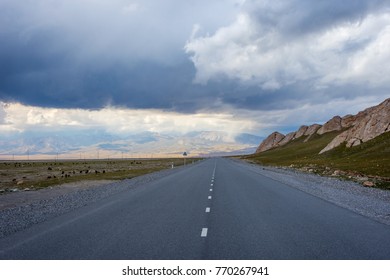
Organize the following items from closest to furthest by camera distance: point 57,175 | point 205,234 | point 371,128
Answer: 1. point 205,234
2. point 57,175
3. point 371,128

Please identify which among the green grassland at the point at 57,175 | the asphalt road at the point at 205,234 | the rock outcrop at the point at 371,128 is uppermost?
the rock outcrop at the point at 371,128

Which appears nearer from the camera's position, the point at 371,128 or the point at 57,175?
the point at 57,175

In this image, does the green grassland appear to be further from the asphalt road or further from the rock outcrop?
the rock outcrop

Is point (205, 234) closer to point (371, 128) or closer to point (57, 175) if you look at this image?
point (57, 175)

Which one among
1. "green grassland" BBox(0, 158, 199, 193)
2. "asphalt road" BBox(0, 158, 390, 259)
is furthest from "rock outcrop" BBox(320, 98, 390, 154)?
"asphalt road" BBox(0, 158, 390, 259)

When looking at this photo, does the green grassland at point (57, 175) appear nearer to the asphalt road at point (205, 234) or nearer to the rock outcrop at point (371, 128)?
the asphalt road at point (205, 234)

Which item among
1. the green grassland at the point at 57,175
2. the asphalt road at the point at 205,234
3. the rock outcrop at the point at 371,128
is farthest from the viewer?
the rock outcrop at the point at 371,128

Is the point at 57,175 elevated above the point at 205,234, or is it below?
above

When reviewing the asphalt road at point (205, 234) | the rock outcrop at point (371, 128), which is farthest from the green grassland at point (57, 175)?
the rock outcrop at point (371, 128)

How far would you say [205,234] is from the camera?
34.4 feet

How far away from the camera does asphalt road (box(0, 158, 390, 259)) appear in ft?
27.8

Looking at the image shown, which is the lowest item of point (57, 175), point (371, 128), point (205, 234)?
point (205, 234)

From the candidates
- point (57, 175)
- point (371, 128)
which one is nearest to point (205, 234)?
point (57, 175)

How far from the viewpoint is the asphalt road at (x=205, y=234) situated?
848 centimetres
